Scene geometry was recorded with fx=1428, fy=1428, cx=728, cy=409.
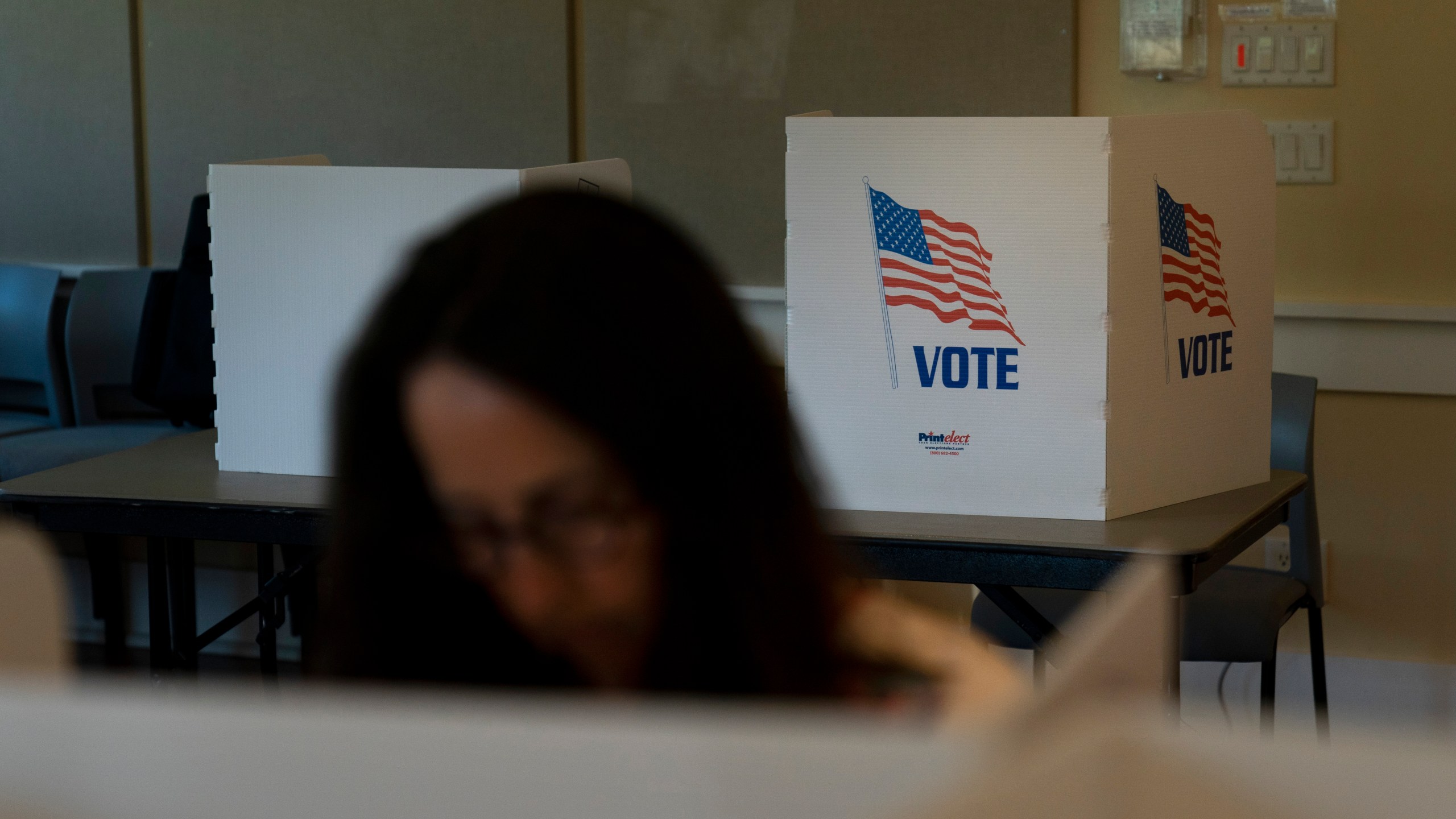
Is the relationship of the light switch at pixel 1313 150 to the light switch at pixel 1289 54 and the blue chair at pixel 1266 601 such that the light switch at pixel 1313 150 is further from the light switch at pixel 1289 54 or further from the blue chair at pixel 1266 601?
the blue chair at pixel 1266 601

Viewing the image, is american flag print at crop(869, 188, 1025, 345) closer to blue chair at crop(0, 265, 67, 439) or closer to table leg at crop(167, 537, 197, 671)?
table leg at crop(167, 537, 197, 671)

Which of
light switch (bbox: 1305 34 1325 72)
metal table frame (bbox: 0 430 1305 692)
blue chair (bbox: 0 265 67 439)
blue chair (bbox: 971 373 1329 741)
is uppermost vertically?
light switch (bbox: 1305 34 1325 72)

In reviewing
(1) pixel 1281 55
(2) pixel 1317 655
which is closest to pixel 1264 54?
(1) pixel 1281 55

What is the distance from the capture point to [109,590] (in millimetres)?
3893

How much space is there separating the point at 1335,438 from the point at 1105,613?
10.5 feet

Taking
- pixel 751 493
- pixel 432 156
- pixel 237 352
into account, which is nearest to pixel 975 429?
pixel 237 352

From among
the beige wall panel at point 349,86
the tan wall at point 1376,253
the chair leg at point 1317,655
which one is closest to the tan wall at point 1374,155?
the tan wall at point 1376,253

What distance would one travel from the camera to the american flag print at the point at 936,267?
2.04 meters

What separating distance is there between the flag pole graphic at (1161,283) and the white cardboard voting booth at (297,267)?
914 millimetres

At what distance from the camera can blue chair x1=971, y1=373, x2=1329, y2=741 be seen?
234 centimetres

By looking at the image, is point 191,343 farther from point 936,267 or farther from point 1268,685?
point 1268,685

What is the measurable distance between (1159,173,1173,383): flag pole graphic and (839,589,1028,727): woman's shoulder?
4.48ft

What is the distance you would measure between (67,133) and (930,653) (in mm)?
3928

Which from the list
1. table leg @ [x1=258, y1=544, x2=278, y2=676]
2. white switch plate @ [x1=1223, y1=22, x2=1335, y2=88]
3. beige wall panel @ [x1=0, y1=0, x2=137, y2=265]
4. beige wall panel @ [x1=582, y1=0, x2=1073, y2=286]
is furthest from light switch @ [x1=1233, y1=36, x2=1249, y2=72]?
beige wall panel @ [x1=0, y1=0, x2=137, y2=265]
